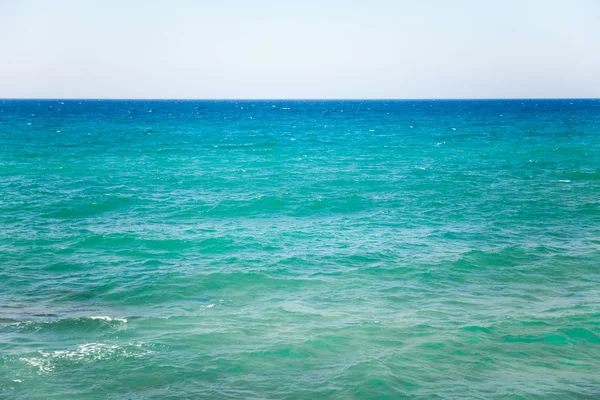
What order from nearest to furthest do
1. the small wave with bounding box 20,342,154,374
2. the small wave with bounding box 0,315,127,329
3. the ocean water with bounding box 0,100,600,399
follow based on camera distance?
the ocean water with bounding box 0,100,600,399
the small wave with bounding box 20,342,154,374
the small wave with bounding box 0,315,127,329

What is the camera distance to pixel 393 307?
2056 cm

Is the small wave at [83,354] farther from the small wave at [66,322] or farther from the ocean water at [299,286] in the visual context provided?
the small wave at [66,322]

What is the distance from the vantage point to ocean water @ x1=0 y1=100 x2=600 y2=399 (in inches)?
598

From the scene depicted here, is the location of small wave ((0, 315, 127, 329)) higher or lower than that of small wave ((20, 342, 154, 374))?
higher

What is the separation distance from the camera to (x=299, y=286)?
2297 cm

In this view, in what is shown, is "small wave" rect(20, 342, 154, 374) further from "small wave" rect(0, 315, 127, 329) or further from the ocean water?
"small wave" rect(0, 315, 127, 329)

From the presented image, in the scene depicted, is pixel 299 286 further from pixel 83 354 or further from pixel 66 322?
pixel 83 354

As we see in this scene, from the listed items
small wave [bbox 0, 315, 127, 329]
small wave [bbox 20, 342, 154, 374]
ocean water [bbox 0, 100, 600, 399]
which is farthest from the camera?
small wave [bbox 0, 315, 127, 329]

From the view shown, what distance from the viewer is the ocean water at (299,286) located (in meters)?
15.2

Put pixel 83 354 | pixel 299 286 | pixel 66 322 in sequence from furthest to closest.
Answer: pixel 299 286 < pixel 66 322 < pixel 83 354

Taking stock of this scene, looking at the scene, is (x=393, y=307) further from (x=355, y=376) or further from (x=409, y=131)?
(x=409, y=131)

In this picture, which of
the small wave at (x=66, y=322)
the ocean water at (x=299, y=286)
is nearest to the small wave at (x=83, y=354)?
Result: the ocean water at (x=299, y=286)

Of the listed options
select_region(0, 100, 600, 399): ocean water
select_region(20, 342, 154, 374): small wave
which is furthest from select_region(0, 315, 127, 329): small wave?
select_region(20, 342, 154, 374): small wave

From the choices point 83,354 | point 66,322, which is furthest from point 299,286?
point 83,354
